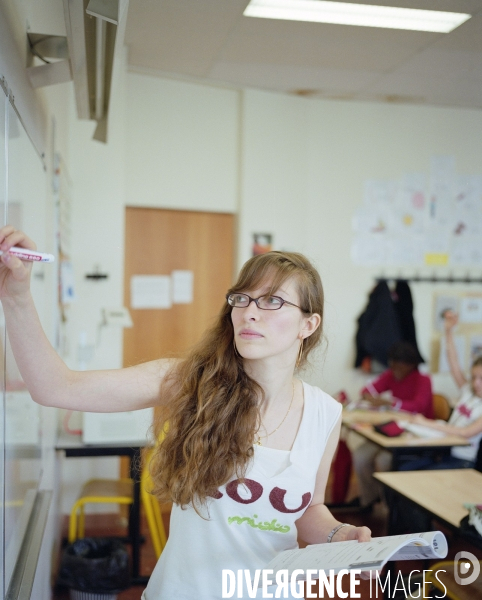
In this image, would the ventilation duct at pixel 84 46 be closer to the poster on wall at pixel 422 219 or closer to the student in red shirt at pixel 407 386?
the student in red shirt at pixel 407 386

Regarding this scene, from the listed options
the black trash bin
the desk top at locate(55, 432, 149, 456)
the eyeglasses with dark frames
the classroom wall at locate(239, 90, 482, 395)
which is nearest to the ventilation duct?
the eyeglasses with dark frames

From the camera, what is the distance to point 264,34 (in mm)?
3438

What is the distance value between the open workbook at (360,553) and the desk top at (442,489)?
100cm

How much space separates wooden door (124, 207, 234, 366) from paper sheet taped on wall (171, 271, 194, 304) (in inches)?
1.3

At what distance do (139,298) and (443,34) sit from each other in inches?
104

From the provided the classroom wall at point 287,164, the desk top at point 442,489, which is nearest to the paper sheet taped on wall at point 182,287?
the classroom wall at point 287,164

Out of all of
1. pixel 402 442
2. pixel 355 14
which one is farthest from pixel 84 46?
pixel 402 442

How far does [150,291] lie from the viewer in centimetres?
448

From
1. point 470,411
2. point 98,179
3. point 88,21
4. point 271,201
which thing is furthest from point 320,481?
point 271,201

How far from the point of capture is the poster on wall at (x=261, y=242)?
459 centimetres

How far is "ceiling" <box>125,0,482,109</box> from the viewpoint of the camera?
10.00 ft

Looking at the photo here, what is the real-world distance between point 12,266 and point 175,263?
3645mm

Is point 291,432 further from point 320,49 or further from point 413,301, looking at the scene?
point 413,301

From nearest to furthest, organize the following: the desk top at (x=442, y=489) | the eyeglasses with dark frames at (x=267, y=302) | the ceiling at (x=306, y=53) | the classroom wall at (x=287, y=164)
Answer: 1. the eyeglasses with dark frames at (x=267, y=302)
2. the desk top at (x=442, y=489)
3. the ceiling at (x=306, y=53)
4. the classroom wall at (x=287, y=164)
